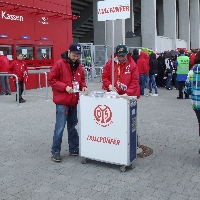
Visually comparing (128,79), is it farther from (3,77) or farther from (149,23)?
(149,23)

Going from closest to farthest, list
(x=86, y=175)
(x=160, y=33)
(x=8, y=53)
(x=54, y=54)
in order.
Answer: (x=86, y=175) → (x=8, y=53) → (x=54, y=54) → (x=160, y=33)

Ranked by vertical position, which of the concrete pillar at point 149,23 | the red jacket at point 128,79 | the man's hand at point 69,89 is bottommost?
the man's hand at point 69,89

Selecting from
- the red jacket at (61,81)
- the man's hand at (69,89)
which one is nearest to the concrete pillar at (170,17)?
the red jacket at (61,81)

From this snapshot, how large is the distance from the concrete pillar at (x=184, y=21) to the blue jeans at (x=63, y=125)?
107 ft

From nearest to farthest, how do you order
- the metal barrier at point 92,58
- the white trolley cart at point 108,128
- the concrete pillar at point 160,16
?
the white trolley cart at point 108,128 → the metal barrier at point 92,58 → the concrete pillar at point 160,16

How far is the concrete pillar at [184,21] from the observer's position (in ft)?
114

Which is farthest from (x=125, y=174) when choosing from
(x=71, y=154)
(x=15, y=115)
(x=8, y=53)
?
(x=8, y=53)

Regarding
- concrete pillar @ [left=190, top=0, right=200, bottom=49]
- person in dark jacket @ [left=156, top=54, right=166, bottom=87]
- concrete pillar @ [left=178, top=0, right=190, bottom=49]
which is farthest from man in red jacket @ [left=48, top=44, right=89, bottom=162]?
concrete pillar @ [left=190, top=0, right=200, bottom=49]

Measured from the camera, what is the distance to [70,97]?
5.01m

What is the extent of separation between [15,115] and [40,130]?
2.02 metres

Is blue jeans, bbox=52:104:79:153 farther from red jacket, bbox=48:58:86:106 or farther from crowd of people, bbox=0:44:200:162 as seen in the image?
red jacket, bbox=48:58:86:106

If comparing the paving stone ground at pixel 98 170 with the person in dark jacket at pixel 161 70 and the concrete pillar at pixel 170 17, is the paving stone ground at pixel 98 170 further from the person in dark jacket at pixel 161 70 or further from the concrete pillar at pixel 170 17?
the concrete pillar at pixel 170 17

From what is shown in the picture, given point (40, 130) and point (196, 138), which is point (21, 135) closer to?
point (40, 130)

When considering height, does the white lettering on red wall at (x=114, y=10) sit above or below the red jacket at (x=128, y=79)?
above
